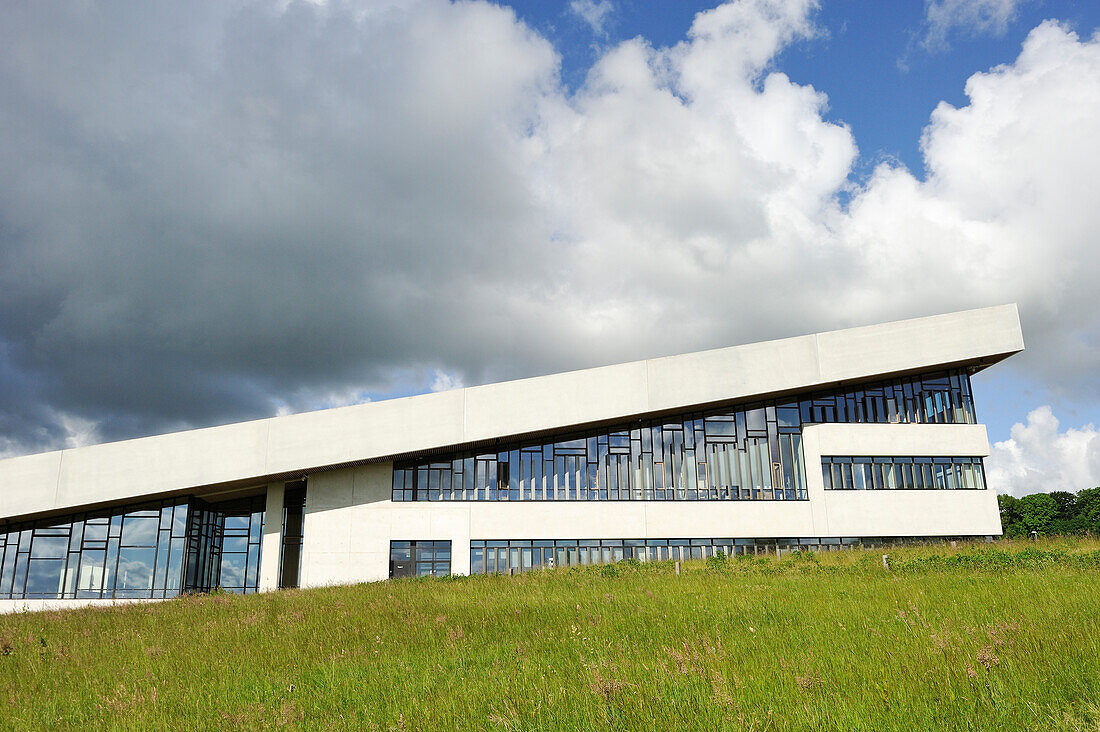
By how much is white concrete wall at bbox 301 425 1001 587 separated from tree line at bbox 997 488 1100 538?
6554 centimetres

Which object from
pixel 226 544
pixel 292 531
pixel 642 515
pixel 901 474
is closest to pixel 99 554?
pixel 226 544

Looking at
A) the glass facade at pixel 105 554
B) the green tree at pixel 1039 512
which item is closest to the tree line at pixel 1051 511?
the green tree at pixel 1039 512

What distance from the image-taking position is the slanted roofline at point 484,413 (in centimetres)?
2755

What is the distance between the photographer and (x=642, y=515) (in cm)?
→ 2988

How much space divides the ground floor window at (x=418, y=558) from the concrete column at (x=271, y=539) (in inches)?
191

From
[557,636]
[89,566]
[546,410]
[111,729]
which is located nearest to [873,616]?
[557,636]

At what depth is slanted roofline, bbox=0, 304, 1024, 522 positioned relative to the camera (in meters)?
27.5

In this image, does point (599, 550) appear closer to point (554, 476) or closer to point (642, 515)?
point (642, 515)

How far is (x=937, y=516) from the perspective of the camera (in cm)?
3102

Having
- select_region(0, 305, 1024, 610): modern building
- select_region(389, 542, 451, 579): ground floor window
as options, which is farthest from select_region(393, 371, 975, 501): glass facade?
select_region(389, 542, 451, 579): ground floor window

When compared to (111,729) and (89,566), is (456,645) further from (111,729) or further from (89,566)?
(89,566)

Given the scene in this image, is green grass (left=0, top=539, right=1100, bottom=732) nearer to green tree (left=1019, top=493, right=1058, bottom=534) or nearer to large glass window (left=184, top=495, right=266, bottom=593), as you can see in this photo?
large glass window (left=184, top=495, right=266, bottom=593)

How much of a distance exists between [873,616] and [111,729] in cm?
838

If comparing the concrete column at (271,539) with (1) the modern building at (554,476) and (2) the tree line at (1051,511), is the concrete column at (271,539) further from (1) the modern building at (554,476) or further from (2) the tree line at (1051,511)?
(2) the tree line at (1051,511)
